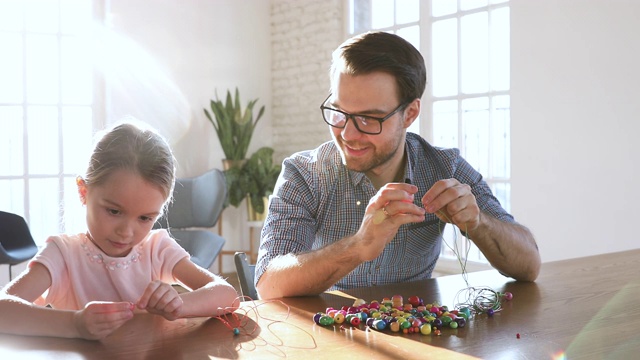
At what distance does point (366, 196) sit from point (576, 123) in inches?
127

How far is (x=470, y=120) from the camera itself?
6090mm

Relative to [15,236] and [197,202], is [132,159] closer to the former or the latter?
[15,236]

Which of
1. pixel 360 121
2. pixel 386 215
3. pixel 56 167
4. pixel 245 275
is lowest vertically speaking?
pixel 245 275

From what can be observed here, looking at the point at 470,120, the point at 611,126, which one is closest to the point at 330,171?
the point at 611,126

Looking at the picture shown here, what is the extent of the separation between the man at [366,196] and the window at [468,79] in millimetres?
3269

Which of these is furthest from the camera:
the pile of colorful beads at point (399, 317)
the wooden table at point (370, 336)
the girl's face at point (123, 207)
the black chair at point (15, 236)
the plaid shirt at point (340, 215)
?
the black chair at point (15, 236)

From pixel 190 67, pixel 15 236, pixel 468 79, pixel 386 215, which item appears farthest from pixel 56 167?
pixel 386 215

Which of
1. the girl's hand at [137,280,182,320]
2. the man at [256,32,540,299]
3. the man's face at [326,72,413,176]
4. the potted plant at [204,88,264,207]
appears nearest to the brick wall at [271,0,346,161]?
the potted plant at [204,88,264,207]

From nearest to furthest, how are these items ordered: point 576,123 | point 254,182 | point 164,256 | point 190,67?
point 164,256, point 576,123, point 254,182, point 190,67

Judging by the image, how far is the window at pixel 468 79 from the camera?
5777 mm

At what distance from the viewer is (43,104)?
6660 millimetres

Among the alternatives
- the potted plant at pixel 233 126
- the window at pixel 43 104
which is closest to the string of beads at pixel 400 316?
the window at pixel 43 104

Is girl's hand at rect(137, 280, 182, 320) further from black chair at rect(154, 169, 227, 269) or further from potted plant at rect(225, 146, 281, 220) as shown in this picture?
potted plant at rect(225, 146, 281, 220)

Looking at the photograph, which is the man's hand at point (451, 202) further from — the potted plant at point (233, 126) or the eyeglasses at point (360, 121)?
the potted plant at point (233, 126)
